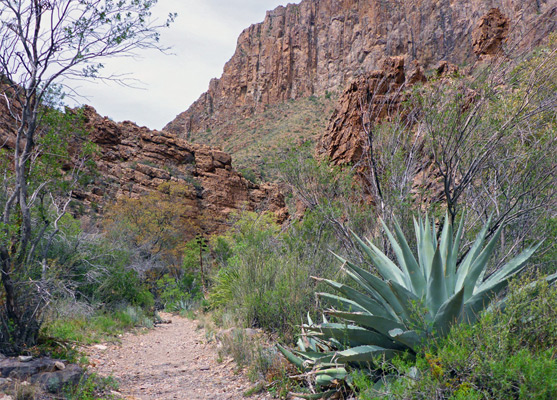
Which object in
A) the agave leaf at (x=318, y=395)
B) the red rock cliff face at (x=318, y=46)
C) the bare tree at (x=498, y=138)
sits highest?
the red rock cliff face at (x=318, y=46)

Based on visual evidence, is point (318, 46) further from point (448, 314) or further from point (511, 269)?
point (448, 314)

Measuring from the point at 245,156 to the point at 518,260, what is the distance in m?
44.1

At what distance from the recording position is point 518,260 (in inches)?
135

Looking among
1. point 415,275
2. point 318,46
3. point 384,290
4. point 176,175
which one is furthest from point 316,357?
point 318,46

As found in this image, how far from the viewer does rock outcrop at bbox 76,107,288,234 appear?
3075 centimetres

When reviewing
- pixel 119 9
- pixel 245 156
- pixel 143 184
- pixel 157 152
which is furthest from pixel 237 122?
pixel 119 9

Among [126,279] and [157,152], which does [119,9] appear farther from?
[157,152]

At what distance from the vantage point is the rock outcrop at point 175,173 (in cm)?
3075

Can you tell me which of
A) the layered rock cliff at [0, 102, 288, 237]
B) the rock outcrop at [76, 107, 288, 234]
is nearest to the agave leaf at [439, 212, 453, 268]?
the rock outcrop at [76, 107, 288, 234]

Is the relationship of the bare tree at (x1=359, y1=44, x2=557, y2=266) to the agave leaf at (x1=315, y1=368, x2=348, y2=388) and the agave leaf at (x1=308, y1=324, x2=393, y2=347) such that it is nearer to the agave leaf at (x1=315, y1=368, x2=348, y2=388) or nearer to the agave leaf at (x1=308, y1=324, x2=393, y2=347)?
the agave leaf at (x1=308, y1=324, x2=393, y2=347)

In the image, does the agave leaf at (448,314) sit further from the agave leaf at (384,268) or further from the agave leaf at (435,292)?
the agave leaf at (384,268)

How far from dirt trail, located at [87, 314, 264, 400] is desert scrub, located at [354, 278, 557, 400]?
6.42 feet

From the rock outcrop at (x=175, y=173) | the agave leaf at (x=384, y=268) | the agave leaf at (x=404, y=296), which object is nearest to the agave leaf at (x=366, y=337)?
the agave leaf at (x=404, y=296)

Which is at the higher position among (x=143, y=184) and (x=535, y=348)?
(x=143, y=184)
